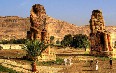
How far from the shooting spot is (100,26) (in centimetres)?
6244

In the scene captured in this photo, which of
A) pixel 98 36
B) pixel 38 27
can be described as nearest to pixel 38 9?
pixel 38 27

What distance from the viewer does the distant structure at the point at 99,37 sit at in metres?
58.6

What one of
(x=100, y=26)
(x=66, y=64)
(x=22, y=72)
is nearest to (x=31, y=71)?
(x=22, y=72)

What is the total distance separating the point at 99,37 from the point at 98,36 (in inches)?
12.1

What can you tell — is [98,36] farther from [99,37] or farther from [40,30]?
[40,30]

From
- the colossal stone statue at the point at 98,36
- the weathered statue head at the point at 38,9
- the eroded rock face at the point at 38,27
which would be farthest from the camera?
the colossal stone statue at the point at 98,36

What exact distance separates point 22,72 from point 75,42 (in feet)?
224

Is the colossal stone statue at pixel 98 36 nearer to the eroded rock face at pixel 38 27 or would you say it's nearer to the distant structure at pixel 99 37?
the distant structure at pixel 99 37

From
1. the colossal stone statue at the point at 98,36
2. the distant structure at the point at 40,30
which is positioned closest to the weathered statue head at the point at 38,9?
the distant structure at the point at 40,30

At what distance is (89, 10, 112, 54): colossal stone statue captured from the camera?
58.8 meters

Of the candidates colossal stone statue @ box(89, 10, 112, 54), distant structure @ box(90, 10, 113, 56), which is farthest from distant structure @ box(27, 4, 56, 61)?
colossal stone statue @ box(89, 10, 112, 54)

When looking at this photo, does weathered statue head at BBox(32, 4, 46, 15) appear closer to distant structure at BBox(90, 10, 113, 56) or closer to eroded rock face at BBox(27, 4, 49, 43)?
eroded rock face at BBox(27, 4, 49, 43)

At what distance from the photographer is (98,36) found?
60.6 meters

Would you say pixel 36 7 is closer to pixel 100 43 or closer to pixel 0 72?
pixel 100 43
